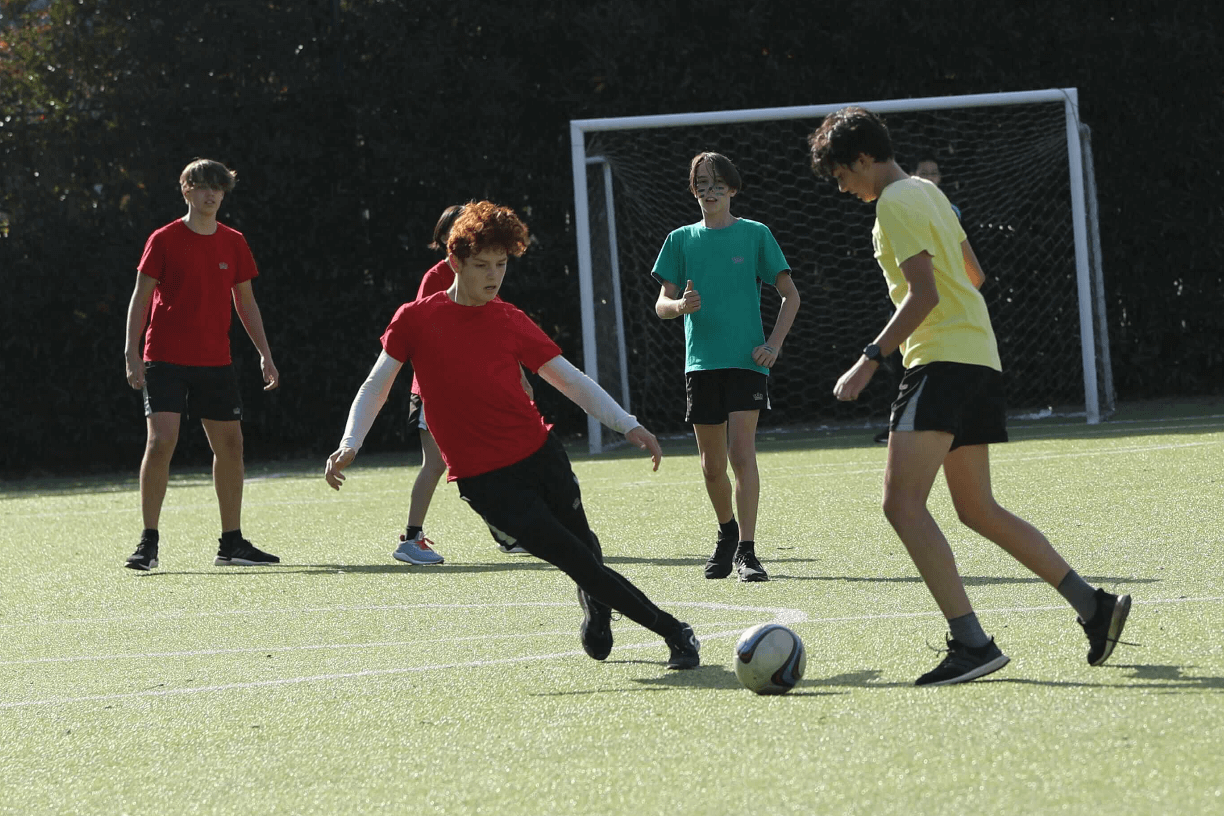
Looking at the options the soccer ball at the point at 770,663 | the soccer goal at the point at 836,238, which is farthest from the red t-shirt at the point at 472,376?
the soccer goal at the point at 836,238

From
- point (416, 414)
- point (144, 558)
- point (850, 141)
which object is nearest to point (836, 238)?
point (416, 414)

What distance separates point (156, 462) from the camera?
779 centimetres

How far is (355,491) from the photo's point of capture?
11.1m

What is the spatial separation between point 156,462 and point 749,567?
3222mm

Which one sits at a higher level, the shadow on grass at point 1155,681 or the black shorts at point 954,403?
the black shorts at point 954,403

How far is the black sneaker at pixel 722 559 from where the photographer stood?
6.54 meters

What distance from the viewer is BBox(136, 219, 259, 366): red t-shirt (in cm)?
777

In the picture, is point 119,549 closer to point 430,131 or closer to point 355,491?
point 355,491

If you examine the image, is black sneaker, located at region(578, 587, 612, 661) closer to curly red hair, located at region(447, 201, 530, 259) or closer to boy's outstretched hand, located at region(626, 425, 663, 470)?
boy's outstretched hand, located at region(626, 425, 663, 470)

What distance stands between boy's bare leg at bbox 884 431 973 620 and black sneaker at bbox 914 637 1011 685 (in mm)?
116

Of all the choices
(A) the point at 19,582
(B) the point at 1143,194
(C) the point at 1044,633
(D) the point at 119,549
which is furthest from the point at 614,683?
(B) the point at 1143,194

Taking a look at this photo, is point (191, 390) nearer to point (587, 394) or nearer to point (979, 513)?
point (587, 394)

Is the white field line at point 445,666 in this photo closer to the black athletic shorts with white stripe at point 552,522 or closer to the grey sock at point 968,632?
the black athletic shorts with white stripe at point 552,522

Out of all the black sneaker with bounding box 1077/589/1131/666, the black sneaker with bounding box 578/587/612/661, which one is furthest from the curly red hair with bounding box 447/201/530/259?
the black sneaker with bounding box 1077/589/1131/666
